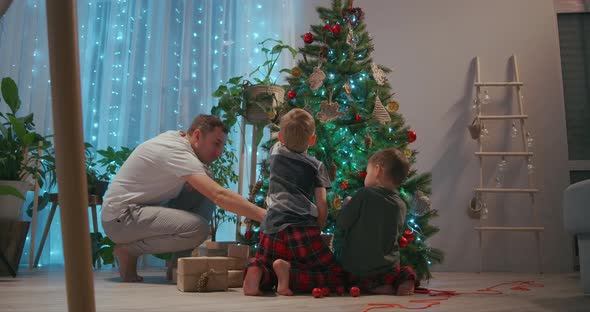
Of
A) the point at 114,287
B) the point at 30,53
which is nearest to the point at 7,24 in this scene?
the point at 30,53

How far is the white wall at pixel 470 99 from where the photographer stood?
13.3 ft

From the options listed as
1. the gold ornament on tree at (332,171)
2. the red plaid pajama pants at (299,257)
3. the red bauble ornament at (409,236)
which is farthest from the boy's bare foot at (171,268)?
the red bauble ornament at (409,236)

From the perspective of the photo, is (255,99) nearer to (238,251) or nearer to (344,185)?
(344,185)

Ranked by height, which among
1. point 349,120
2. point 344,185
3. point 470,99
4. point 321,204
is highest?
point 470,99

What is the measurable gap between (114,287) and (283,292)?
0.75 metres

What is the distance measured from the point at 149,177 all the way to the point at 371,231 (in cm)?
112

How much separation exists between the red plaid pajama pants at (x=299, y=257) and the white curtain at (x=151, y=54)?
1998 millimetres

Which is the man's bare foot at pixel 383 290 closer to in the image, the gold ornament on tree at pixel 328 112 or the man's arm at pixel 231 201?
the man's arm at pixel 231 201

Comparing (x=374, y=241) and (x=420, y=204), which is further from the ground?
(x=420, y=204)

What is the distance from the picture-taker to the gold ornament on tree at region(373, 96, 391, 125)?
250 cm

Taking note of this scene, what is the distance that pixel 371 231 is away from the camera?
209 centimetres

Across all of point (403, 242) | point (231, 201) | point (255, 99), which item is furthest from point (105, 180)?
point (403, 242)

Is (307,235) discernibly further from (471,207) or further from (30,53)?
(30,53)

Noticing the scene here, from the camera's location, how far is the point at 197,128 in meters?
2.56
